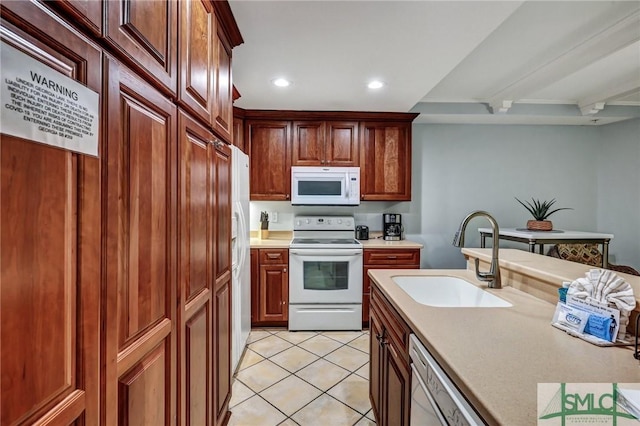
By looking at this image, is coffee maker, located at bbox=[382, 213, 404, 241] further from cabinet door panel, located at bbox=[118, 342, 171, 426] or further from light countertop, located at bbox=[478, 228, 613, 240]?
cabinet door panel, located at bbox=[118, 342, 171, 426]

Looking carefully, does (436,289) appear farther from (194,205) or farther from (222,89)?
(222,89)

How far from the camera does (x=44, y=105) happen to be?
0.50 metres

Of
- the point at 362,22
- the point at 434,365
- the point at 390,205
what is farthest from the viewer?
the point at 390,205

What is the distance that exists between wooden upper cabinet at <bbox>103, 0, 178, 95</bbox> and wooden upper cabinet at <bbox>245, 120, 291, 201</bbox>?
2369 millimetres

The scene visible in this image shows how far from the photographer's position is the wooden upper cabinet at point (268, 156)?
3.43 metres

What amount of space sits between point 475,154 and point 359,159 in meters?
1.65

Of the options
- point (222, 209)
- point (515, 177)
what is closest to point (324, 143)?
point (222, 209)

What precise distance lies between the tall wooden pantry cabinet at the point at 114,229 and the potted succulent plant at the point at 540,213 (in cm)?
380

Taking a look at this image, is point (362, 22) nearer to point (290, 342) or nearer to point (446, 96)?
point (446, 96)

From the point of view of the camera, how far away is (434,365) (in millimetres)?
889

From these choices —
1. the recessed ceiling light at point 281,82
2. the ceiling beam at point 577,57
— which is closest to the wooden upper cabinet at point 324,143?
the recessed ceiling light at point 281,82

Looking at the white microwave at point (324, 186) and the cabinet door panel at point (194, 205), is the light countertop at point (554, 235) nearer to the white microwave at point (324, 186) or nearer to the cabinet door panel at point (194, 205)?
the white microwave at point (324, 186)

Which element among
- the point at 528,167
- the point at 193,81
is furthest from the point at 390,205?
the point at 193,81

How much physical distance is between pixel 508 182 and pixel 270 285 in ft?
10.8
